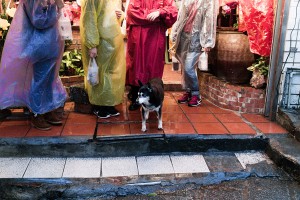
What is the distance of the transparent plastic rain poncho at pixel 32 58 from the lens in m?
4.29

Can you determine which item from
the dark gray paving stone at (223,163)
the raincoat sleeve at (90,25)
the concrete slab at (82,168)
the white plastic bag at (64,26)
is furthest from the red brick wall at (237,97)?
the white plastic bag at (64,26)

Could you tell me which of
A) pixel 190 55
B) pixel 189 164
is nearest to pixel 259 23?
pixel 190 55

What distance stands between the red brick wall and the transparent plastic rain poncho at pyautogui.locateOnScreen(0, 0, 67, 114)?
2.95m

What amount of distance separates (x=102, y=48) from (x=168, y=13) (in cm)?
121

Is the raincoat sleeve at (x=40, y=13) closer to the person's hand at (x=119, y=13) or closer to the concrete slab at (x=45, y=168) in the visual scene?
the person's hand at (x=119, y=13)

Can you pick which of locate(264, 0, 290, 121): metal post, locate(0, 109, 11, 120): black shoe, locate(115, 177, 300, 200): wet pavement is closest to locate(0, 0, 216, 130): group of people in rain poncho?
locate(0, 109, 11, 120): black shoe

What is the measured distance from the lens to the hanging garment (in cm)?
516

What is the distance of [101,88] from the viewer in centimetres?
505

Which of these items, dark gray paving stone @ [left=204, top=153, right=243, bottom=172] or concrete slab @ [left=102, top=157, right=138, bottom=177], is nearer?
concrete slab @ [left=102, top=157, right=138, bottom=177]

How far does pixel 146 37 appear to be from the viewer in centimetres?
526

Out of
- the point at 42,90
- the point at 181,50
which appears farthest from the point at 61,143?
the point at 181,50

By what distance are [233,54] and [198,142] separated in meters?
2.14

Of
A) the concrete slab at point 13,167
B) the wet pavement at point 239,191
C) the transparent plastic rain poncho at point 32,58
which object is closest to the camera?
the wet pavement at point 239,191

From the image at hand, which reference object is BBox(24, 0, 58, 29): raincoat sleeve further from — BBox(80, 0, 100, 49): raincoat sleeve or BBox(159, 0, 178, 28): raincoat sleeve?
BBox(159, 0, 178, 28): raincoat sleeve
